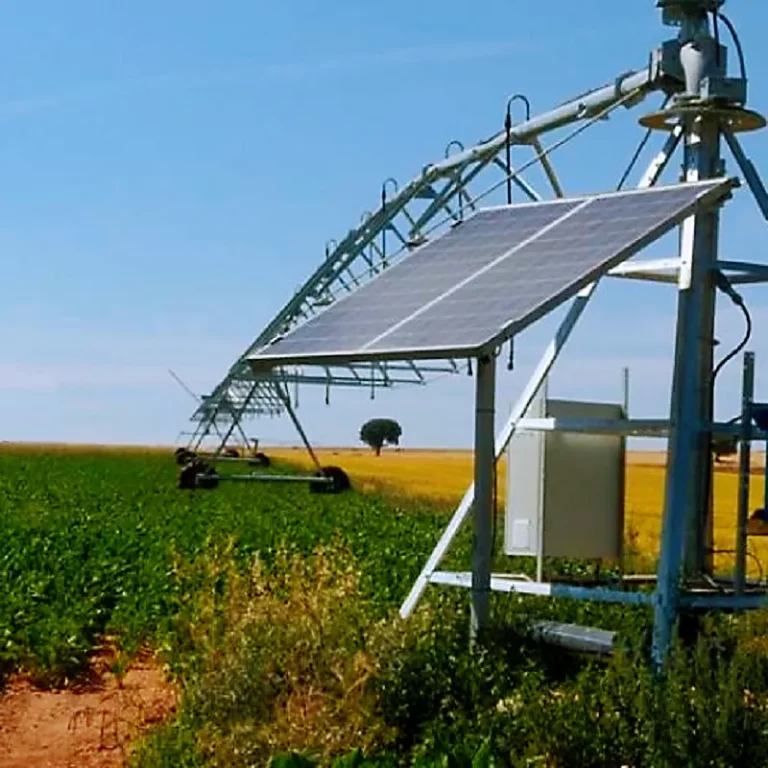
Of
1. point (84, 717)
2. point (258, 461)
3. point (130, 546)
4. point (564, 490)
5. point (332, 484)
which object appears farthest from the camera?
point (258, 461)

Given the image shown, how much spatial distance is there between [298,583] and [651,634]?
6.43 ft

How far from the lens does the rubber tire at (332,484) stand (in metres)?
37.0

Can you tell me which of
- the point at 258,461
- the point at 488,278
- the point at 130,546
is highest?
the point at 258,461

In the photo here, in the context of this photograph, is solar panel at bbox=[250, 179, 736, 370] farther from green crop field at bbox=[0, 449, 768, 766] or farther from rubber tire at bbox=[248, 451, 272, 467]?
rubber tire at bbox=[248, 451, 272, 467]

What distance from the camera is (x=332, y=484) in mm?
37312

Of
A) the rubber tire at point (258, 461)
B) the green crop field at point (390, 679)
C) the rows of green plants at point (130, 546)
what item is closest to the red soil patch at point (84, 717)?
the green crop field at point (390, 679)

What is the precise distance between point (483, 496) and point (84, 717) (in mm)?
3177

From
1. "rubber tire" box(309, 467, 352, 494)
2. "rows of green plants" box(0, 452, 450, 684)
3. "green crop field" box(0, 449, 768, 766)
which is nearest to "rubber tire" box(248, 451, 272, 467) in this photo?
"rows of green plants" box(0, 452, 450, 684)

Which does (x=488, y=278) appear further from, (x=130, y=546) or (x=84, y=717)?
(x=130, y=546)

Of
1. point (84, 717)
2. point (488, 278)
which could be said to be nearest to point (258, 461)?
point (84, 717)

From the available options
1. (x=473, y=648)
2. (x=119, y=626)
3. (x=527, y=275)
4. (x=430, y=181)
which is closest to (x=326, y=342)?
(x=527, y=275)

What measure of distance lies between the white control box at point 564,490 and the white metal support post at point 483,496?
0.84 meters

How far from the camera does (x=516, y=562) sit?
1581 centimetres

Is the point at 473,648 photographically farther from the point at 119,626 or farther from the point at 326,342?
the point at 119,626
